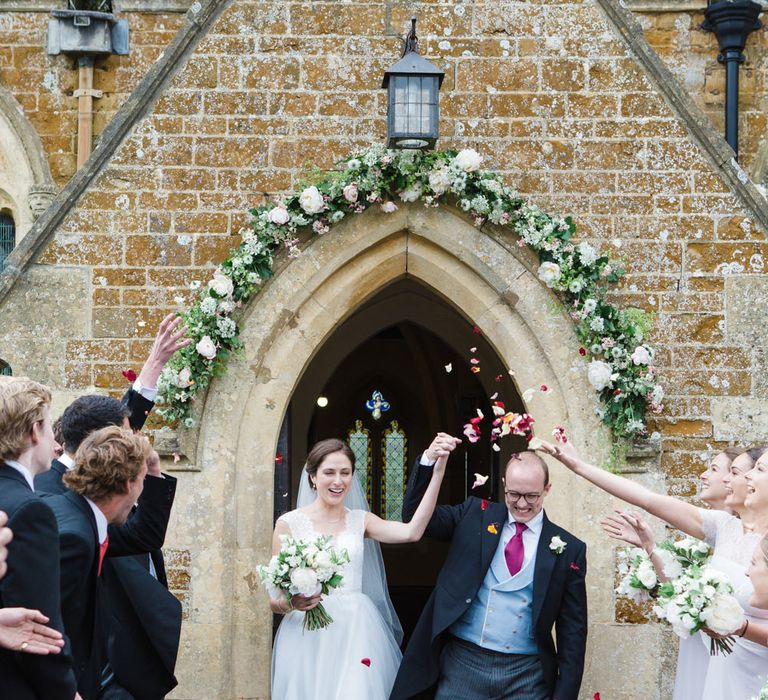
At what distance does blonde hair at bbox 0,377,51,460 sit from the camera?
3.73 meters

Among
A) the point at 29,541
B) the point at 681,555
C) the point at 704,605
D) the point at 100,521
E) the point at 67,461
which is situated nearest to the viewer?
the point at 29,541

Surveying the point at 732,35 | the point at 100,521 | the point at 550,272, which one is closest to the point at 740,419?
the point at 550,272

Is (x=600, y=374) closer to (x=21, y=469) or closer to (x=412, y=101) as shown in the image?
(x=412, y=101)

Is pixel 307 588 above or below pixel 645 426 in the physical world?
below

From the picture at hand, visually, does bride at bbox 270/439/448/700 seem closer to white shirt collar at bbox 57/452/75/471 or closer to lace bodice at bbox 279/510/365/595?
lace bodice at bbox 279/510/365/595

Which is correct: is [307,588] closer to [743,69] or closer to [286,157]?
[286,157]

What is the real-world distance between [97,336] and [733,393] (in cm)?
366

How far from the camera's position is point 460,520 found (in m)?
6.36

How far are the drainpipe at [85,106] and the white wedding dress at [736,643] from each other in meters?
6.21

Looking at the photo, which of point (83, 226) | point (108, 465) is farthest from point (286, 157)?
point (108, 465)

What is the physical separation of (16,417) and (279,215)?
3.69m

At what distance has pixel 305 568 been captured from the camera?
6133 millimetres

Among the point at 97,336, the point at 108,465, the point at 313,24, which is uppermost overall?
the point at 313,24

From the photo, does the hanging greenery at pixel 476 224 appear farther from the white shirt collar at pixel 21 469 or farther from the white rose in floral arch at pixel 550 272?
the white shirt collar at pixel 21 469
